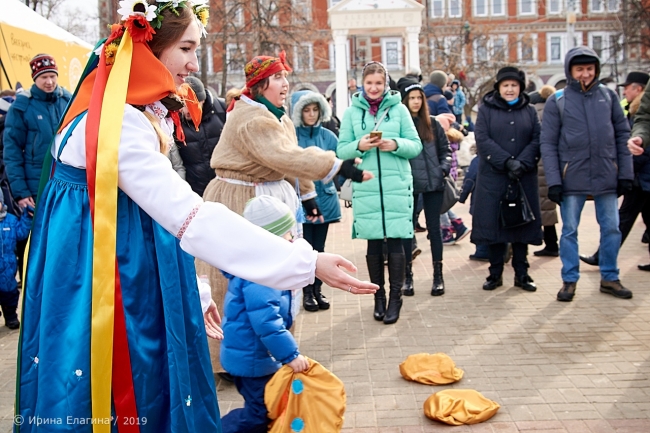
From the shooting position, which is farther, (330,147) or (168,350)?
(330,147)

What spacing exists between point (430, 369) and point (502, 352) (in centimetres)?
77

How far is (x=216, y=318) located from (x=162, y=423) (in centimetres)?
67

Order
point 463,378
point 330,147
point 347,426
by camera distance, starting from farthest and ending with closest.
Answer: point 330,147 < point 463,378 < point 347,426

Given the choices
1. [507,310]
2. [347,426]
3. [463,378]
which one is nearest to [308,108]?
[507,310]

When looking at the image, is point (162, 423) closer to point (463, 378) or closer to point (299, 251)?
point (299, 251)

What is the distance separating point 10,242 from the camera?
6367 mm

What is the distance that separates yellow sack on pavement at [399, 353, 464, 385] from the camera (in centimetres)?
465

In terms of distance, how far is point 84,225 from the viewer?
2129 mm

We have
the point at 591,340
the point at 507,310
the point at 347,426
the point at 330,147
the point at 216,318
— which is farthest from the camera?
the point at 330,147

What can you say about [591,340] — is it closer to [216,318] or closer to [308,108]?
[308,108]

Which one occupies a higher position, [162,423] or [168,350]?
[168,350]

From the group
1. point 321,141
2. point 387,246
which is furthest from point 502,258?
point 321,141

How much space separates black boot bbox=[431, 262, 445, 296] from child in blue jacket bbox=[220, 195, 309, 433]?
11.6 ft

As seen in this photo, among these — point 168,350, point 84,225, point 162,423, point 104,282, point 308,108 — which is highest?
point 308,108
